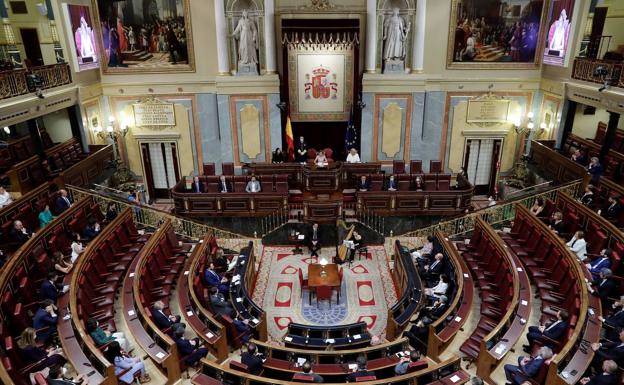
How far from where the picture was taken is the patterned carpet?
31.4 feet

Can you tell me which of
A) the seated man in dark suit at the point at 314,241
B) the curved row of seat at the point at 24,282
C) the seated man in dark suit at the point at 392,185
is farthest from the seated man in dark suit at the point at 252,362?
the seated man in dark suit at the point at 392,185

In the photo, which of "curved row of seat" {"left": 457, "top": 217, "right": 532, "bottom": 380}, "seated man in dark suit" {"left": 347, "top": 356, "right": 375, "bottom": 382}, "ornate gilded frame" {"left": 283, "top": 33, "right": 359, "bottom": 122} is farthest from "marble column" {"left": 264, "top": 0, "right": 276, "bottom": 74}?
"seated man in dark suit" {"left": 347, "top": 356, "right": 375, "bottom": 382}

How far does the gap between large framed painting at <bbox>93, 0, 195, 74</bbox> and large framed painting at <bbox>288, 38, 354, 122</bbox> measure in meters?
3.44

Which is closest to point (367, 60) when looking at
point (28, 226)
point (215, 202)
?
point (215, 202)

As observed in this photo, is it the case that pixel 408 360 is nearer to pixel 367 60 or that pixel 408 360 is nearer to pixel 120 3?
pixel 367 60

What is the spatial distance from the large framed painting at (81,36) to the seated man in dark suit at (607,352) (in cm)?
1390

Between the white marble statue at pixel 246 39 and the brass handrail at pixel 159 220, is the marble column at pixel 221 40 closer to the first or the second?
the white marble statue at pixel 246 39

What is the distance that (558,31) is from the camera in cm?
1338

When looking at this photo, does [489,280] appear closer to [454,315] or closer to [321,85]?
[454,315]

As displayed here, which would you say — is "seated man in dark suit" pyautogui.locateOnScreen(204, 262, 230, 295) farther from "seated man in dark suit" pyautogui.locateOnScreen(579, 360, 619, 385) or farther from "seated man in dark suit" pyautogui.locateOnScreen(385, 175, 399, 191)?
"seated man in dark suit" pyautogui.locateOnScreen(579, 360, 619, 385)

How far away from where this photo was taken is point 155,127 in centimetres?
1537

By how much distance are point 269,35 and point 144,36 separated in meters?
4.03

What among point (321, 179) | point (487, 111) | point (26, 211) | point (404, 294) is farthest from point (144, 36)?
point (487, 111)

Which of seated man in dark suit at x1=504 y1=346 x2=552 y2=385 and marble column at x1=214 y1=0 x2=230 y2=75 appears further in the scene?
marble column at x1=214 y1=0 x2=230 y2=75
